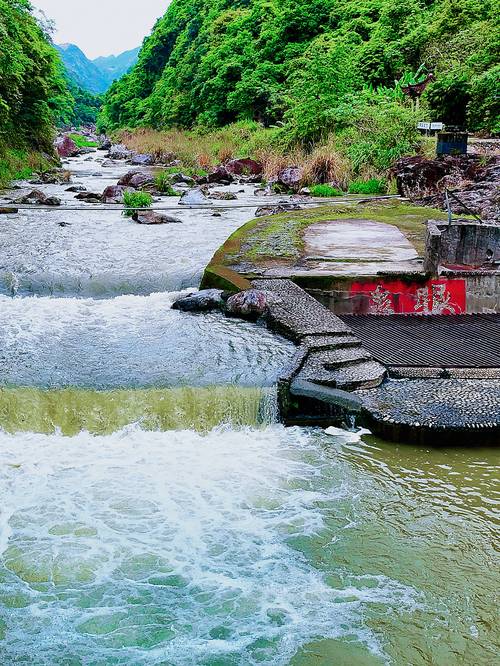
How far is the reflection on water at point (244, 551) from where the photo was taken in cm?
382

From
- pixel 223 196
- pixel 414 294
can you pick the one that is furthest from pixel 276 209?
pixel 414 294

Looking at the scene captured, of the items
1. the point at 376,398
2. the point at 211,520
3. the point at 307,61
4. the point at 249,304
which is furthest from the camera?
the point at 307,61

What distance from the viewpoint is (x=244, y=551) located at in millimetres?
4617

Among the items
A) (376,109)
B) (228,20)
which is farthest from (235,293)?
(228,20)

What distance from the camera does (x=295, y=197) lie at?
18562mm

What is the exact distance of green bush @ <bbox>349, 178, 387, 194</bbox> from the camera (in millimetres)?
18219

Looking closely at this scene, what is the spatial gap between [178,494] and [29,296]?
17.5 feet

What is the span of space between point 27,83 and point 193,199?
971 cm

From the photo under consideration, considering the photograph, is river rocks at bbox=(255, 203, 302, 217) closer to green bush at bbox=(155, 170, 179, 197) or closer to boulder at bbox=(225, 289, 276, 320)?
green bush at bbox=(155, 170, 179, 197)

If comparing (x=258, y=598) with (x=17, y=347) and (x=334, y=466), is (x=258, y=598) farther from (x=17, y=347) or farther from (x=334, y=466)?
(x=17, y=347)

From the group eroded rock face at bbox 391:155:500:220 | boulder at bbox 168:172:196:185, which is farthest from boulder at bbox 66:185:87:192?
eroded rock face at bbox 391:155:500:220

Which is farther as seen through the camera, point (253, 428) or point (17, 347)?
point (17, 347)

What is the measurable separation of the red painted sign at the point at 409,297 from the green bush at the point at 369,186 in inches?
386

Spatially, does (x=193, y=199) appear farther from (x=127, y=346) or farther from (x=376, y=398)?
(x=376, y=398)
